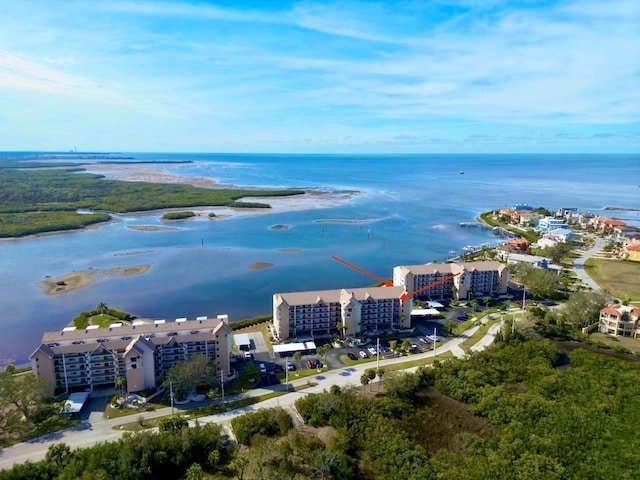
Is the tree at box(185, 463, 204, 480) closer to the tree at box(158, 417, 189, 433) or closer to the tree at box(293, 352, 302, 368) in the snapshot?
the tree at box(158, 417, 189, 433)

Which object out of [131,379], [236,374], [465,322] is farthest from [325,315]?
[131,379]

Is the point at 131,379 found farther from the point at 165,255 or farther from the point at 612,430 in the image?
the point at 165,255

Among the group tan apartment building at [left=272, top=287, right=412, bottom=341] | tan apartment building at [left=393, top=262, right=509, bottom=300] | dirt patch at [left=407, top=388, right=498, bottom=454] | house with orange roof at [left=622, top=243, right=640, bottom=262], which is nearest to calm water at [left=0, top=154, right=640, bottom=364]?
tan apartment building at [left=393, top=262, right=509, bottom=300]

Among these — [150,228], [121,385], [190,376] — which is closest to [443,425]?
[190,376]

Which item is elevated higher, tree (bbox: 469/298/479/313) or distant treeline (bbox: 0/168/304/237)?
distant treeline (bbox: 0/168/304/237)

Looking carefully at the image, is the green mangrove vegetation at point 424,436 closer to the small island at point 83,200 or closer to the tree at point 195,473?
the tree at point 195,473

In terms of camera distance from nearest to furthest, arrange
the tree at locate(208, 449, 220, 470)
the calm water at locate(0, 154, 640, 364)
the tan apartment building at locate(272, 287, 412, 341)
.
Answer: the tree at locate(208, 449, 220, 470)
the tan apartment building at locate(272, 287, 412, 341)
the calm water at locate(0, 154, 640, 364)

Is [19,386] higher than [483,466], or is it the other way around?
[19,386]
